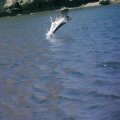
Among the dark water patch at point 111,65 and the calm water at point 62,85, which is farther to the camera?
the dark water patch at point 111,65

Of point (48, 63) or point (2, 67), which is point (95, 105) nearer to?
point (48, 63)

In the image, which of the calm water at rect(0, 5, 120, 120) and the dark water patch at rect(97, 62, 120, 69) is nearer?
the calm water at rect(0, 5, 120, 120)

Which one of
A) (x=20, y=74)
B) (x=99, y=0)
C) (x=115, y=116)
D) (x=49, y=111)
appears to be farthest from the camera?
(x=99, y=0)

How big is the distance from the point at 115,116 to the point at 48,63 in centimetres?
558

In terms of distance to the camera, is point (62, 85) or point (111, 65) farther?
point (111, 65)

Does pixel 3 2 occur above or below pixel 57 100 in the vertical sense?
above

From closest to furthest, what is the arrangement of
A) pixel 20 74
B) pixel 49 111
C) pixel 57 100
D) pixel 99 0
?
1. pixel 49 111
2. pixel 57 100
3. pixel 20 74
4. pixel 99 0

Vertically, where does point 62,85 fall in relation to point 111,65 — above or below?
below

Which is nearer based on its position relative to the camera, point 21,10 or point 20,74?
point 20,74

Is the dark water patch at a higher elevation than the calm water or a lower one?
higher

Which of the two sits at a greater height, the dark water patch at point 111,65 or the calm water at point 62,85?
the dark water patch at point 111,65

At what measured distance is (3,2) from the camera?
57188 millimetres

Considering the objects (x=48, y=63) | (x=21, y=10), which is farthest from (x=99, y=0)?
(x=48, y=63)

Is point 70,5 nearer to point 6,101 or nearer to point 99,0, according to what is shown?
point 99,0
